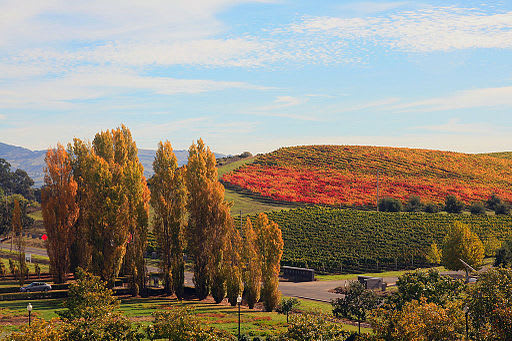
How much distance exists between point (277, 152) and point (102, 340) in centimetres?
10545

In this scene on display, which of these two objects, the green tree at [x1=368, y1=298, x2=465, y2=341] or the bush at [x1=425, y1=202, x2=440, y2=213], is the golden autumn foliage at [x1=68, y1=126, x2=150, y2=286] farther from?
the bush at [x1=425, y1=202, x2=440, y2=213]

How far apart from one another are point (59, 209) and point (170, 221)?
12935 mm

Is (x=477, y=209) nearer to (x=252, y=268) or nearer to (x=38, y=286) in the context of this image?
(x=252, y=268)

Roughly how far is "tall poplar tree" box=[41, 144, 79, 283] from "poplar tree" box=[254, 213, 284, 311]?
21759mm

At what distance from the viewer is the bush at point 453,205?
278ft

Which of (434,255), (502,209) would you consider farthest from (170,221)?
(502,209)

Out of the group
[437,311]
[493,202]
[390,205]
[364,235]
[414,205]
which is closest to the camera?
[437,311]

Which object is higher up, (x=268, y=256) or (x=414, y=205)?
(x=414, y=205)

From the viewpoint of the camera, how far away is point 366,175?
107 m

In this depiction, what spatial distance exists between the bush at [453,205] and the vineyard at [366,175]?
5.59m

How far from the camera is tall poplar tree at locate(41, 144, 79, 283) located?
4812 cm

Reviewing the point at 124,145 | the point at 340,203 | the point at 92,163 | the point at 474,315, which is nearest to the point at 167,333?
the point at 474,315

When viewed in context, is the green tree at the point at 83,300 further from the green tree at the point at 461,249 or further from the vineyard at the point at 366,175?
the vineyard at the point at 366,175

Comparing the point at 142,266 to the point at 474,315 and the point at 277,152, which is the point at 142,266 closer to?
the point at 474,315
